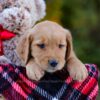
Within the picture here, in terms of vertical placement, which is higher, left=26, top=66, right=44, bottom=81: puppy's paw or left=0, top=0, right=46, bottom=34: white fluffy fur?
left=0, top=0, right=46, bottom=34: white fluffy fur

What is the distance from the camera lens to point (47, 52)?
2518 millimetres

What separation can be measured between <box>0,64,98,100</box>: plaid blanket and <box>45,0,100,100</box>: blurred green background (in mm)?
4706

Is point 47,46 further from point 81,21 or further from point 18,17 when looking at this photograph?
point 81,21

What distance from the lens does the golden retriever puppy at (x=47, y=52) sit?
8.25 ft

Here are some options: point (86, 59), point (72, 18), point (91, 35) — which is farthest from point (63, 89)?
point (91, 35)

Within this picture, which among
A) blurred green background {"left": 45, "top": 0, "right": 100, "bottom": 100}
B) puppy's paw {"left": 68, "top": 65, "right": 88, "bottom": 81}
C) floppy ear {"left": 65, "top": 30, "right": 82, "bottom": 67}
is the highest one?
floppy ear {"left": 65, "top": 30, "right": 82, "bottom": 67}

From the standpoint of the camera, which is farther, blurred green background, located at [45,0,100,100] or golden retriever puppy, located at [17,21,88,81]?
blurred green background, located at [45,0,100,100]

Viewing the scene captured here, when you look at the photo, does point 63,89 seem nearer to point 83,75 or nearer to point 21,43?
point 83,75

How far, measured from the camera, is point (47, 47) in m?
2.52

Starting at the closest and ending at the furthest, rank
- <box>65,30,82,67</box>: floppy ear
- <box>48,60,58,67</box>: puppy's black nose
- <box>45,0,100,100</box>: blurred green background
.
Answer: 1. <box>48,60,58,67</box>: puppy's black nose
2. <box>65,30,82,67</box>: floppy ear
3. <box>45,0,100,100</box>: blurred green background

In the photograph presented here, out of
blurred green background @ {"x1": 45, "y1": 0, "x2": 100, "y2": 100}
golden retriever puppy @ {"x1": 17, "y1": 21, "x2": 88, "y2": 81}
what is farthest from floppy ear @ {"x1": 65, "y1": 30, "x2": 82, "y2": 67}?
blurred green background @ {"x1": 45, "y1": 0, "x2": 100, "y2": 100}

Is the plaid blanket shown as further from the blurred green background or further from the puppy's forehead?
the blurred green background

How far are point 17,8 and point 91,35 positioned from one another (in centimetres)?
599

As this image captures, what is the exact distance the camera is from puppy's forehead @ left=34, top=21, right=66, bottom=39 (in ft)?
8.30
